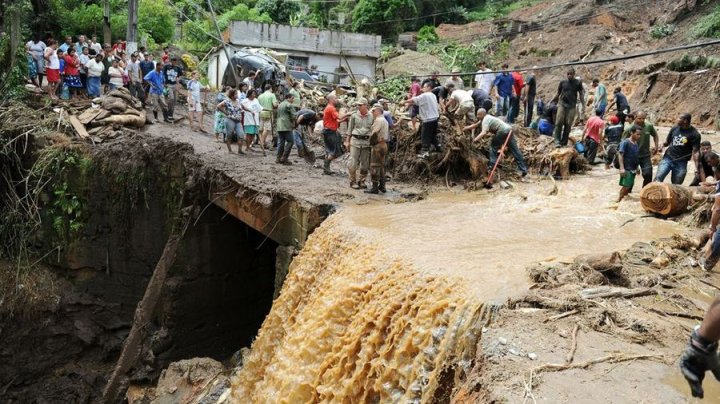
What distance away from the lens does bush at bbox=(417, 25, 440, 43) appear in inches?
1474

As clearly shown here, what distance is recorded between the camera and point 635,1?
3103cm

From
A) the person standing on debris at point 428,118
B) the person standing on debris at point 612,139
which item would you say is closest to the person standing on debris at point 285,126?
the person standing on debris at point 428,118

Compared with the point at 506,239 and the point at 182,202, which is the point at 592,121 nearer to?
the point at 506,239

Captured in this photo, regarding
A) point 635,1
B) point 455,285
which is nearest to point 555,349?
point 455,285

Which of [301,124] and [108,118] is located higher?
[301,124]

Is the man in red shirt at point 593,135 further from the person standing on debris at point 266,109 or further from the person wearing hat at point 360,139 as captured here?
the person standing on debris at point 266,109

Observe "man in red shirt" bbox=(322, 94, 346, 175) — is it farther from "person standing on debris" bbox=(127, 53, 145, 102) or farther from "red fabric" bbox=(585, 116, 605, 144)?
"person standing on debris" bbox=(127, 53, 145, 102)

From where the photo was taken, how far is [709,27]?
67.7 ft

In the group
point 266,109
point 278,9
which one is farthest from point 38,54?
point 278,9

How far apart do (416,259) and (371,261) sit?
0.67 metres

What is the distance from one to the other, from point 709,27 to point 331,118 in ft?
53.0

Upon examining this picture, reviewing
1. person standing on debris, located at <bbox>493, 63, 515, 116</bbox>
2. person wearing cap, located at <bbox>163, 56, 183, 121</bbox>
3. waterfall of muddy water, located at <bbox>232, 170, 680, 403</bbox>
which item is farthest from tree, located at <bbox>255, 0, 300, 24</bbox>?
waterfall of muddy water, located at <bbox>232, 170, 680, 403</bbox>

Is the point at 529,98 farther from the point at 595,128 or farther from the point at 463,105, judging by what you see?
the point at 463,105

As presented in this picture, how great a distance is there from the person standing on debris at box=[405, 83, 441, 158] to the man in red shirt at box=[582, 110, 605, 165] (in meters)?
3.81
